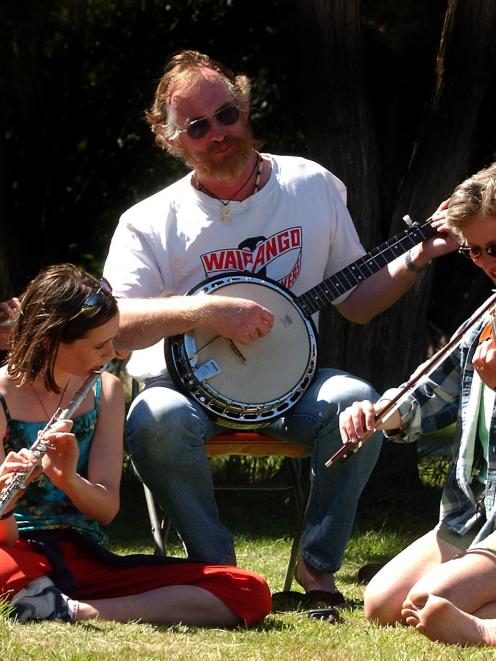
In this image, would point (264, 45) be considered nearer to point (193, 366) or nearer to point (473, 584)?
point (193, 366)

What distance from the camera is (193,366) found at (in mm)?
4012

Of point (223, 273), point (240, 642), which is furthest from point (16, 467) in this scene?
point (223, 273)

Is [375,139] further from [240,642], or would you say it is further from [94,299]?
[240,642]

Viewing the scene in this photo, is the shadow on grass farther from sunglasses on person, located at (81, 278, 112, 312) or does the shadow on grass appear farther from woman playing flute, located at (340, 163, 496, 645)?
sunglasses on person, located at (81, 278, 112, 312)

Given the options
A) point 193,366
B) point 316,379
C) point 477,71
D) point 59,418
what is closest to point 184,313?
point 193,366

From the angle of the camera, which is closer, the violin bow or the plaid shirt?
the violin bow

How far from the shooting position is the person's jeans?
3.86 m

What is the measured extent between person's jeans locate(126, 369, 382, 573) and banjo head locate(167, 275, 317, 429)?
55mm

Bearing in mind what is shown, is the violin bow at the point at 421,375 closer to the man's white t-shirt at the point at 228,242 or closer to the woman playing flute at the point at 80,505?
the woman playing flute at the point at 80,505

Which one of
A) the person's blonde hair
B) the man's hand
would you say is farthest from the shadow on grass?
the person's blonde hair

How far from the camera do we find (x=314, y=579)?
3922 millimetres

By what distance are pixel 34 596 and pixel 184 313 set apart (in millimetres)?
1016

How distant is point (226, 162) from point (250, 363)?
2.29 feet

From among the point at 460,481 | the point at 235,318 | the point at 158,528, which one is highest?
the point at 235,318
